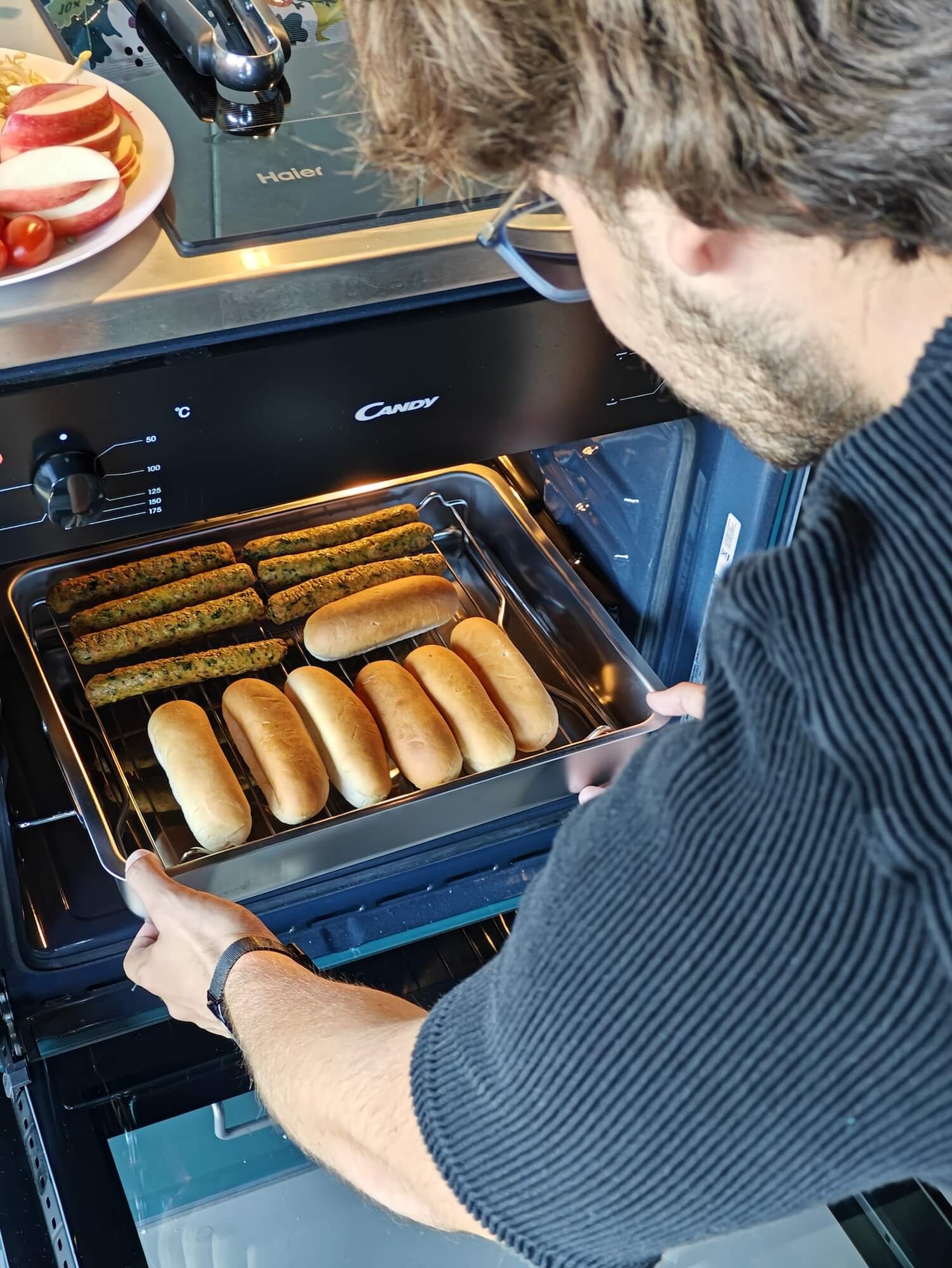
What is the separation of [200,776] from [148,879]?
166mm

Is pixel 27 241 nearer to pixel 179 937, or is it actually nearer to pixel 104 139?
pixel 104 139

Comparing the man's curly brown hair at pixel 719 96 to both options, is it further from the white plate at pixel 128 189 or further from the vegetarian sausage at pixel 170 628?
the vegetarian sausage at pixel 170 628

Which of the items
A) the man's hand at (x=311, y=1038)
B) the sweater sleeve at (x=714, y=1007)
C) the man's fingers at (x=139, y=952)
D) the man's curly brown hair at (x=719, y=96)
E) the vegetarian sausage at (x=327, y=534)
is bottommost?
the man's fingers at (x=139, y=952)

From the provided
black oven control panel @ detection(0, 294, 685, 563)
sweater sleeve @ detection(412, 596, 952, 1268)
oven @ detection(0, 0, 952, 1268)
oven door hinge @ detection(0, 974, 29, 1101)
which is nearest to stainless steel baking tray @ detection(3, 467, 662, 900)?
oven @ detection(0, 0, 952, 1268)

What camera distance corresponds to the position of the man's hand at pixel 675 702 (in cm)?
132

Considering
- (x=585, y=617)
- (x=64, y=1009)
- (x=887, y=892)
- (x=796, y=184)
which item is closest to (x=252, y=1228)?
(x=64, y=1009)

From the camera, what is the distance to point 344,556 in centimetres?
151

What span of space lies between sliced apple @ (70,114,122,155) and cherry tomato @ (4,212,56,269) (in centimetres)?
11

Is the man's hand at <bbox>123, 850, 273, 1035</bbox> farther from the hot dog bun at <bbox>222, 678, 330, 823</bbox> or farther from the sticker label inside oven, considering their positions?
the sticker label inside oven

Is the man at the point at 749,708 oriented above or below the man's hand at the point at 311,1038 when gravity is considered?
above

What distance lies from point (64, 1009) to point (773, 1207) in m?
0.81

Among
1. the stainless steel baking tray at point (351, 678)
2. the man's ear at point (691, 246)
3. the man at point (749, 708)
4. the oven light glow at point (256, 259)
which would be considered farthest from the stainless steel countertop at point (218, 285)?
the stainless steel baking tray at point (351, 678)

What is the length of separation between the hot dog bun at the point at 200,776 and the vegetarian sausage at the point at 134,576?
15 cm

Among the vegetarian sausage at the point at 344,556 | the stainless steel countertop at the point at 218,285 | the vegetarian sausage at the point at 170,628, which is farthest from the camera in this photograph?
the vegetarian sausage at the point at 344,556
